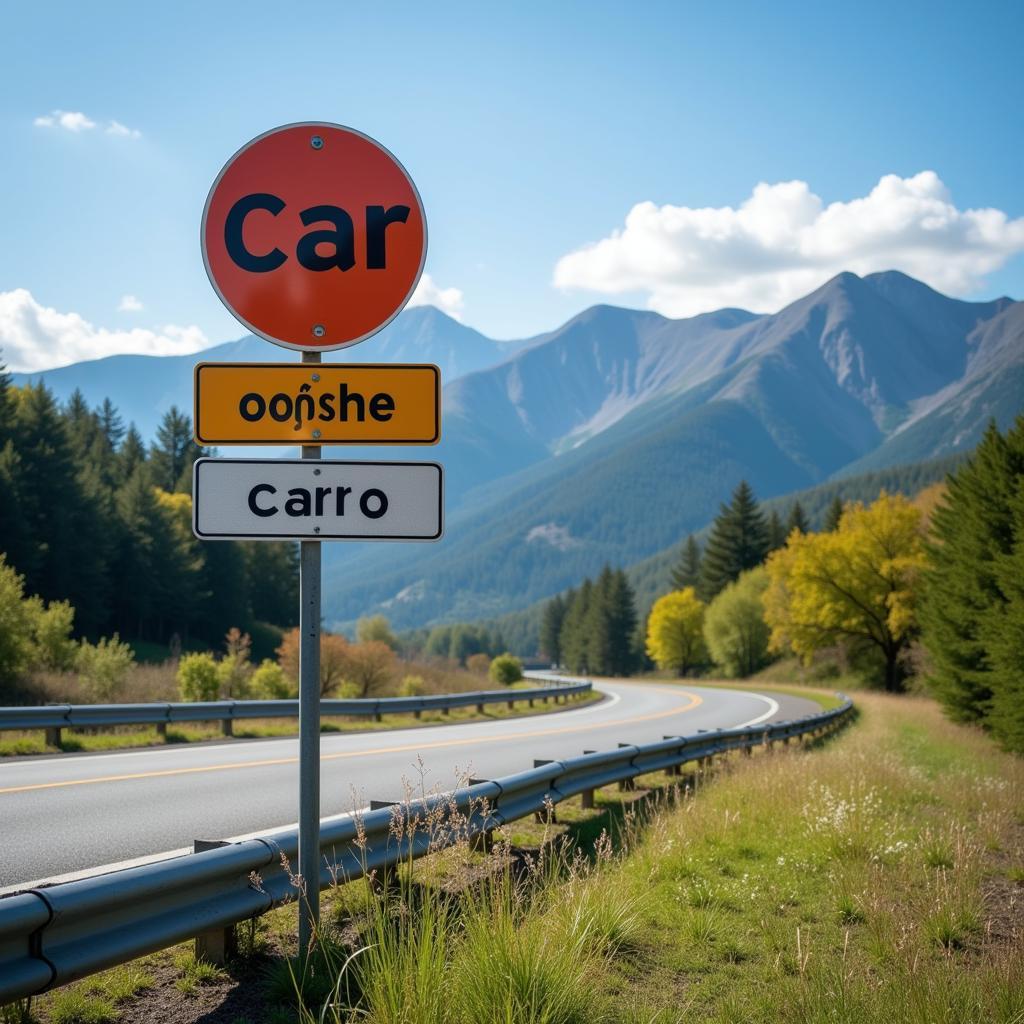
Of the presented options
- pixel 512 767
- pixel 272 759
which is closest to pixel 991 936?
pixel 512 767

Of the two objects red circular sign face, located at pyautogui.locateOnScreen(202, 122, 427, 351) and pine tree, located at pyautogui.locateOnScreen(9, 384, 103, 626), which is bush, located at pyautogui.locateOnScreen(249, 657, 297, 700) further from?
pine tree, located at pyautogui.locateOnScreen(9, 384, 103, 626)

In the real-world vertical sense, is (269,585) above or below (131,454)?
below

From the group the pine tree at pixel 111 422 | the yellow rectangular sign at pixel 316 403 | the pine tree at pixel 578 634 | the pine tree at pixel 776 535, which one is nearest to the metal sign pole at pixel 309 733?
the yellow rectangular sign at pixel 316 403

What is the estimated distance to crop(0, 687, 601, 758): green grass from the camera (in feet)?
41.8

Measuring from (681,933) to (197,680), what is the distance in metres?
16.6

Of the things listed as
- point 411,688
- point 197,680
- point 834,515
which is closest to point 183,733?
point 197,680

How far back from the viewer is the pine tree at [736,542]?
9038 cm

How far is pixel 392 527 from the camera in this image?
4.16 m

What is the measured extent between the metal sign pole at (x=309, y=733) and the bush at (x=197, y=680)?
16770mm

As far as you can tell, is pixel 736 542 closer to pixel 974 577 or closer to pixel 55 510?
pixel 55 510

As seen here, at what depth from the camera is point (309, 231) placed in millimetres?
4371

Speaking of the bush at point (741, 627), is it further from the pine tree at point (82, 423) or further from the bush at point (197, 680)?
the bush at point (197, 680)

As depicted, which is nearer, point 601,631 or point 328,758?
point 328,758

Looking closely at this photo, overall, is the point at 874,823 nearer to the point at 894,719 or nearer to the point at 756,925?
the point at 756,925
